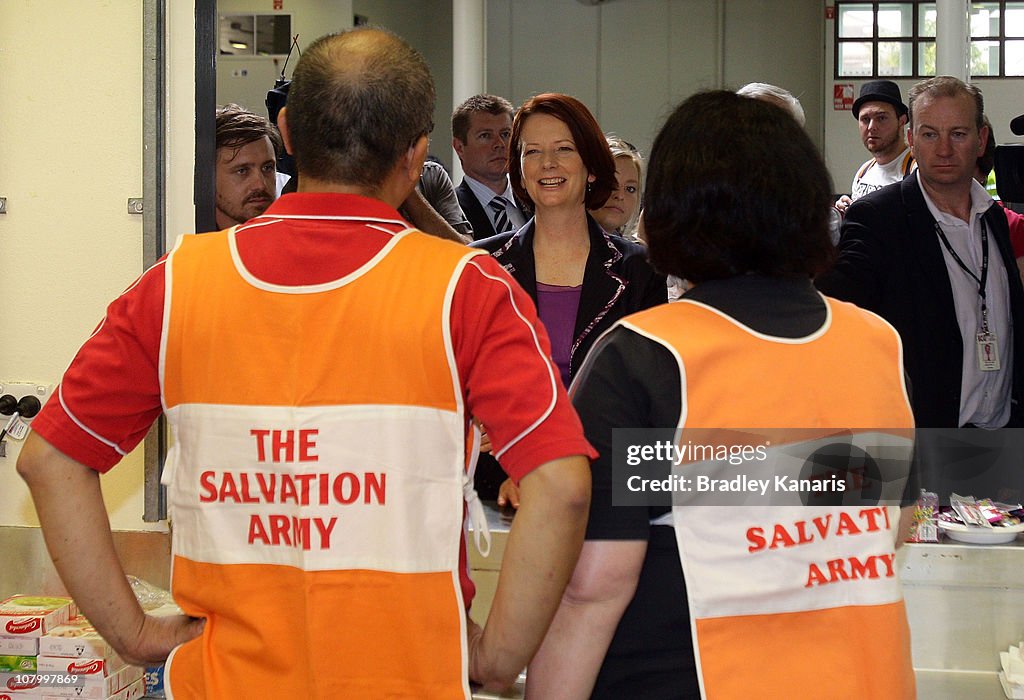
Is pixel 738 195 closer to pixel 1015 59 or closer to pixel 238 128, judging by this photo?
pixel 238 128

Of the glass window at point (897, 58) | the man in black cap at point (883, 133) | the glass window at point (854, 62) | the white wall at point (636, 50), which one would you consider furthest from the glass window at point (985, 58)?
the man in black cap at point (883, 133)

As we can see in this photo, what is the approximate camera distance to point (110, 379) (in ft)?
3.71

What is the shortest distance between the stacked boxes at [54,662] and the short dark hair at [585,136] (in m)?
1.45

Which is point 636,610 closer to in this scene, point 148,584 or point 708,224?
point 708,224

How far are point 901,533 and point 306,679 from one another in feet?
2.31

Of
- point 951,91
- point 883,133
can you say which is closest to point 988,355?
point 951,91

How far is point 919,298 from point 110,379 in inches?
87.9

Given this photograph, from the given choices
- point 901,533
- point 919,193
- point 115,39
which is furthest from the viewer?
point 919,193

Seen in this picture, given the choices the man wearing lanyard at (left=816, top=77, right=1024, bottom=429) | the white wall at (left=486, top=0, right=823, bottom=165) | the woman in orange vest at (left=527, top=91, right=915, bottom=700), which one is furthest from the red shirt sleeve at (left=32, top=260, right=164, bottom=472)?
the white wall at (left=486, top=0, right=823, bottom=165)

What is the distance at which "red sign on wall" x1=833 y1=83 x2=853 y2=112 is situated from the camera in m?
8.91

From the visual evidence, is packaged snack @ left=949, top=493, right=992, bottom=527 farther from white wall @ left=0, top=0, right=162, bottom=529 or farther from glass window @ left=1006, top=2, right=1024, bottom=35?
glass window @ left=1006, top=2, right=1024, bottom=35

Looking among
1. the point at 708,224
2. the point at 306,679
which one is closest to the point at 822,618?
the point at 708,224

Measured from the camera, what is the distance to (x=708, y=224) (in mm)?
1115

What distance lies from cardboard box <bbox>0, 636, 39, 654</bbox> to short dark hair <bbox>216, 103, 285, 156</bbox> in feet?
3.72
